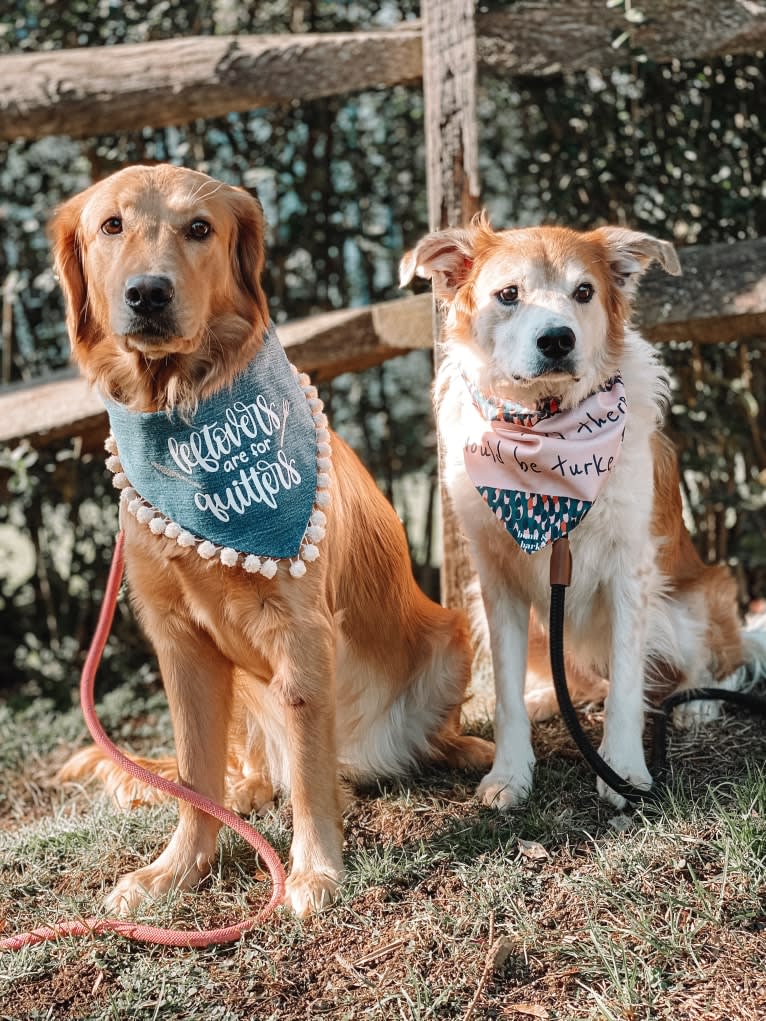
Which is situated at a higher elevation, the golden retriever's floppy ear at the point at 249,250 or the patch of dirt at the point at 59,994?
the golden retriever's floppy ear at the point at 249,250

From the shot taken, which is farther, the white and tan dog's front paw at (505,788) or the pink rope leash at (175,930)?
the white and tan dog's front paw at (505,788)

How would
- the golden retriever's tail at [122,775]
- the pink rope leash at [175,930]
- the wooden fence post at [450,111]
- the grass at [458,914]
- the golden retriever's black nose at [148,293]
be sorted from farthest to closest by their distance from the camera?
the wooden fence post at [450,111], the golden retriever's tail at [122,775], the pink rope leash at [175,930], the golden retriever's black nose at [148,293], the grass at [458,914]

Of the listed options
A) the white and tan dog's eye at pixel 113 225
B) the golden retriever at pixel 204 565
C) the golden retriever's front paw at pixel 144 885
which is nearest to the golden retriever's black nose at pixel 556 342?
the golden retriever at pixel 204 565

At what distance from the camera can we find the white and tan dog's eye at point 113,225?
97.1 inches

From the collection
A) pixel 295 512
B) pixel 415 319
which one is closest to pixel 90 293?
pixel 295 512

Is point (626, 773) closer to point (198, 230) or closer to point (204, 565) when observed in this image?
point (204, 565)

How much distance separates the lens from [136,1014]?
7.30 ft

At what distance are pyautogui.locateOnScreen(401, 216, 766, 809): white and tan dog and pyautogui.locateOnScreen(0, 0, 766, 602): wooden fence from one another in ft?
2.16

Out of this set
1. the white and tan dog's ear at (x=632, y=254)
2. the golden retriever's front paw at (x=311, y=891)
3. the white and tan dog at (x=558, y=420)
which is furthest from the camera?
the white and tan dog's ear at (x=632, y=254)

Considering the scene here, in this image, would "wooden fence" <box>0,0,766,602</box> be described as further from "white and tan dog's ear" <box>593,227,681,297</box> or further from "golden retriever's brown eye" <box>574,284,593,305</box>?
"golden retriever's brown eye" <box>574,284,593,305</box>

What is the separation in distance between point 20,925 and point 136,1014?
0.61 metres

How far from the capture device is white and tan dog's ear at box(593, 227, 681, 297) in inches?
117

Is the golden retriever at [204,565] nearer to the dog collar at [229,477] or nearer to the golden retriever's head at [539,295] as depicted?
the dog collar at [229,477]

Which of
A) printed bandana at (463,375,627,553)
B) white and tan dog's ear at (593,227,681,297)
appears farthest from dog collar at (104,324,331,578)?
white and tan dog's ear at (593,227,681,297)
